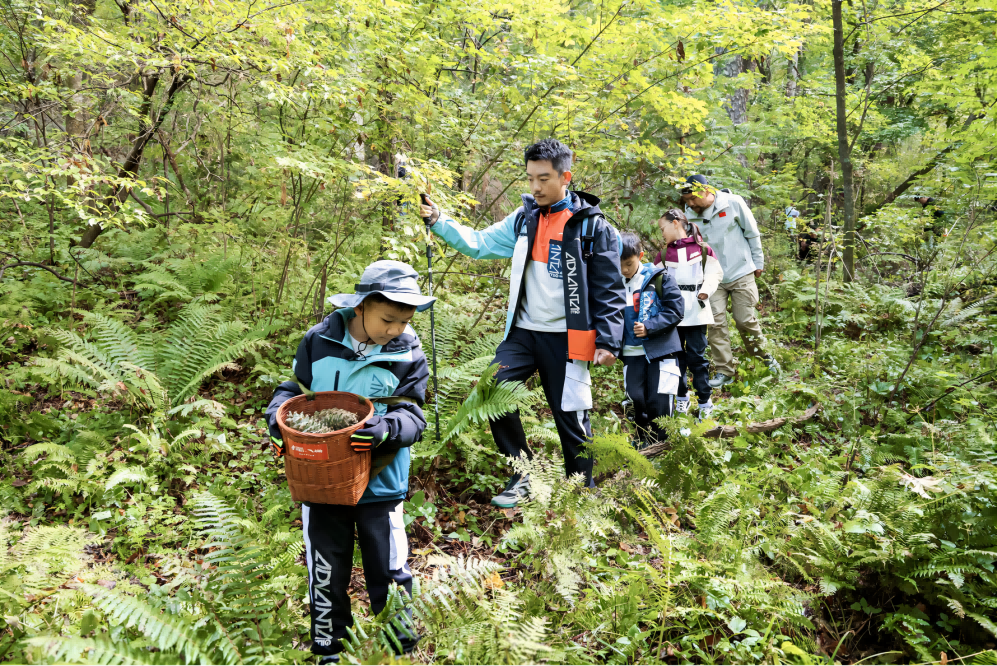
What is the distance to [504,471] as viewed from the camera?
4766 mm

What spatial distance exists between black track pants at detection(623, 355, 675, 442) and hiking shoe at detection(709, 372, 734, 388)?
180 cm

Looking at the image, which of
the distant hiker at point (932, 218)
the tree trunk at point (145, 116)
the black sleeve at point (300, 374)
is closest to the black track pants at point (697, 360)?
the black sleeve at point (300, 374)

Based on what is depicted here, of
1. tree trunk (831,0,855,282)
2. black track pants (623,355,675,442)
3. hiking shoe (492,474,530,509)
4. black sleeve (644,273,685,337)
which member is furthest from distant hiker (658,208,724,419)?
tree trunk (831,0,855,282)

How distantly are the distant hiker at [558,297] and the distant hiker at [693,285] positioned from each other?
7.30 feet

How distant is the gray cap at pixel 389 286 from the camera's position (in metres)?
2.49

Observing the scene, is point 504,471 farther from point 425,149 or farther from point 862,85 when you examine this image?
point 862,85

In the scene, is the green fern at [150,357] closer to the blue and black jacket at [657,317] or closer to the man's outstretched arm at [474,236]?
the man's outstretched arm at [474,236]

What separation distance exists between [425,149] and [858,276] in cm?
793

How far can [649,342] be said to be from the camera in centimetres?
523

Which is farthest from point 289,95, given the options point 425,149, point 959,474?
point 959,474

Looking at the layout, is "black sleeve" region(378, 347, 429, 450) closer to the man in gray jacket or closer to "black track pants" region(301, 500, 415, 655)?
"black track pants" region(301, 500, 415, 655)

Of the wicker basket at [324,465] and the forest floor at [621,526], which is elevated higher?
the wicker basket at [324,465]

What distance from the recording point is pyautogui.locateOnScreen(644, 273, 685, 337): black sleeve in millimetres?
5164

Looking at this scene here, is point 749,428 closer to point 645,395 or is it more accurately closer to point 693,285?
point 645,395
